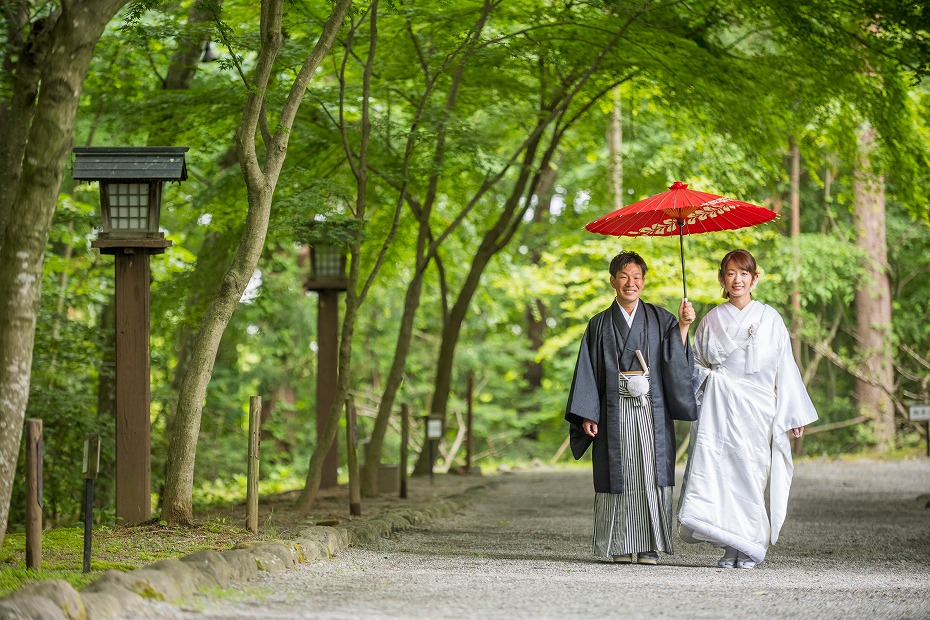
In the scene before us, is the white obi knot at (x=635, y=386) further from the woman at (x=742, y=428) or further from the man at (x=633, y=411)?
the woman at (x=742, y=428)

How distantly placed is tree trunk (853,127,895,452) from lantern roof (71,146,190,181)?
1406 centimetres

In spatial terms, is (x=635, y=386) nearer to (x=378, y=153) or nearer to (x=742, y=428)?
(x=742, y=428)

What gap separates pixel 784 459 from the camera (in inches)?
232

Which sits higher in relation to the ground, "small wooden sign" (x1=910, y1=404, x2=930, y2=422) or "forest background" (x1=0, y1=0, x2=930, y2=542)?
"forest background" (x1=0, y1=0, x2=930, y2=542)

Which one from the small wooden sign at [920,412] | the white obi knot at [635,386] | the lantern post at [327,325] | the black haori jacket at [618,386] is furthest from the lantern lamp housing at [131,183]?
the small wooden sign at [920,412]

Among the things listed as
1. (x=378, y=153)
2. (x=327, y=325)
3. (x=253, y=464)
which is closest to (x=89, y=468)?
(x=253, y=464)

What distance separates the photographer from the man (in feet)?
19.0

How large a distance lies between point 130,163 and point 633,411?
372 centimetres

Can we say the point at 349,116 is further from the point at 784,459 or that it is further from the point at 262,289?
the point at 784,459

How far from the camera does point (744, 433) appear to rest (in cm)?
586

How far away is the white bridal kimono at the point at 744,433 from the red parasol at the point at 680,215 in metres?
0.50

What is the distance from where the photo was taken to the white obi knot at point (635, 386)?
5.84 m

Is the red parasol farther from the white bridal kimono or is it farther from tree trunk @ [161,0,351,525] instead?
tree trunk @ [161,0,351,525]

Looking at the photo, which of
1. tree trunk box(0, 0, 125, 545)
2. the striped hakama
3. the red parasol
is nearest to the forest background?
tree trunk box(0, 0, 125, 545)
